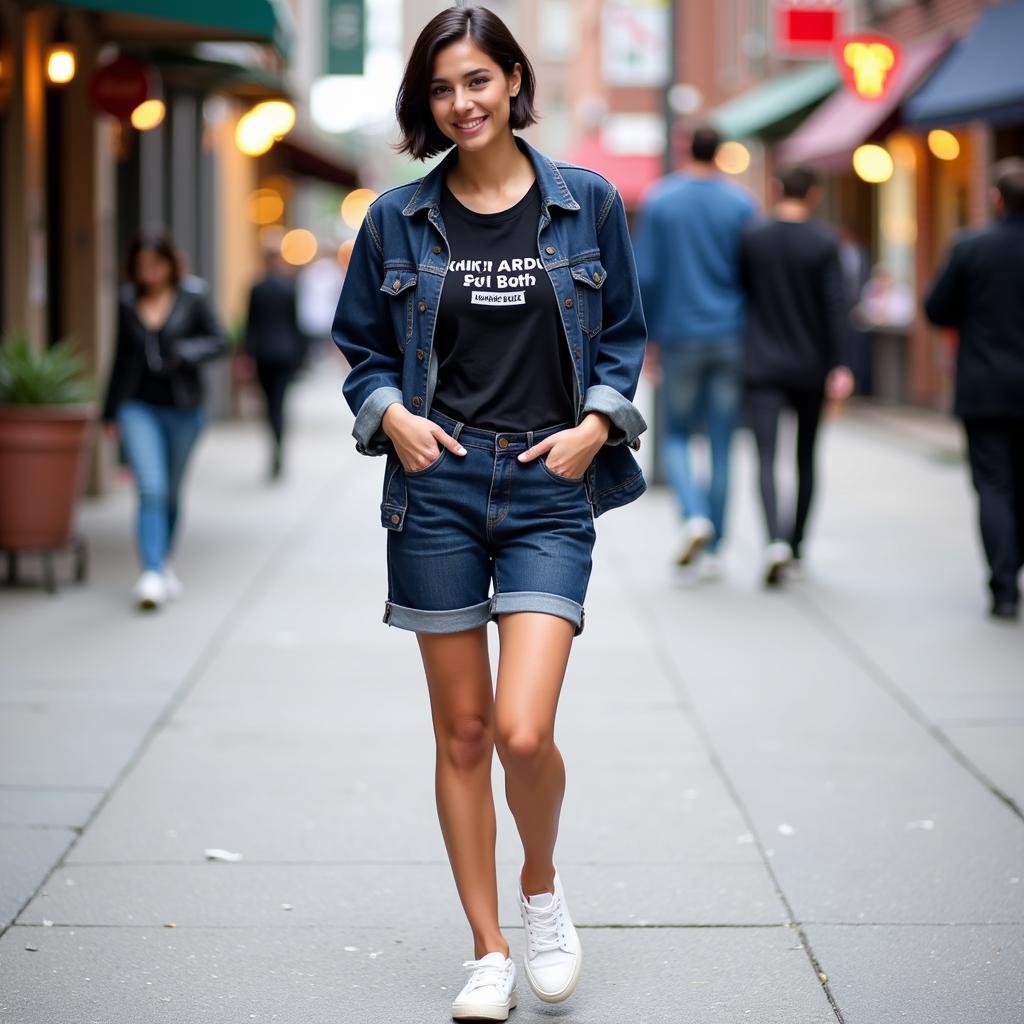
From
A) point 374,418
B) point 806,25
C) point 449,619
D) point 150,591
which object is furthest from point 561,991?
point 806,25

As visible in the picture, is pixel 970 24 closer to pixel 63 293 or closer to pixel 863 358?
pixel 863 358

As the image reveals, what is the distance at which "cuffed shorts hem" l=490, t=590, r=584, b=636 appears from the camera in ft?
12.3

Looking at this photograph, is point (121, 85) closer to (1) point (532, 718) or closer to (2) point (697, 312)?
(2) point (697, 312)

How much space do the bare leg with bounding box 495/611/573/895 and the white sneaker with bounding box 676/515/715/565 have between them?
558 centimetres

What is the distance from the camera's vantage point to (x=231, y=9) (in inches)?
403

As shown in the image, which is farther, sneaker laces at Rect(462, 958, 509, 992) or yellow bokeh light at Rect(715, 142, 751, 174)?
yellow bokeh light at Rect(715, 142, 751, 174)

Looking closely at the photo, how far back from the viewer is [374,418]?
12.4 feet

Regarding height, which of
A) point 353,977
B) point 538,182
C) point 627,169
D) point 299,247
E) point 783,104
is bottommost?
point 353,977

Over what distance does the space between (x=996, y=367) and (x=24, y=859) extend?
16.5 feet

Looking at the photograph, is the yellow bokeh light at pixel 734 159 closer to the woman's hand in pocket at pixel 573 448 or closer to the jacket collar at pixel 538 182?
the jacket collar at pixel 538 182

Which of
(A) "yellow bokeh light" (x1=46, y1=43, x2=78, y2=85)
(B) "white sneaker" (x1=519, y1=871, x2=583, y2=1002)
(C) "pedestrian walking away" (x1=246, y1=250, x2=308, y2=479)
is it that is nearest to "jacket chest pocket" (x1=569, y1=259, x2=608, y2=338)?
(B) "white sneaker" (x1=519, y1=871, x2=583, y2=1002)

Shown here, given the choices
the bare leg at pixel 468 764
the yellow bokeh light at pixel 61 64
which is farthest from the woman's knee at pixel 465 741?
the yellow bokeh light at pixel 61 64

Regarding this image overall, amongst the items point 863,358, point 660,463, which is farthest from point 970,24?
point 660,463

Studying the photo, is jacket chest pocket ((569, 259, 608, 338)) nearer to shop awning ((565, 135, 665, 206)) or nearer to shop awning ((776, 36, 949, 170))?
shop awning ((776, 36, 949, 170))
